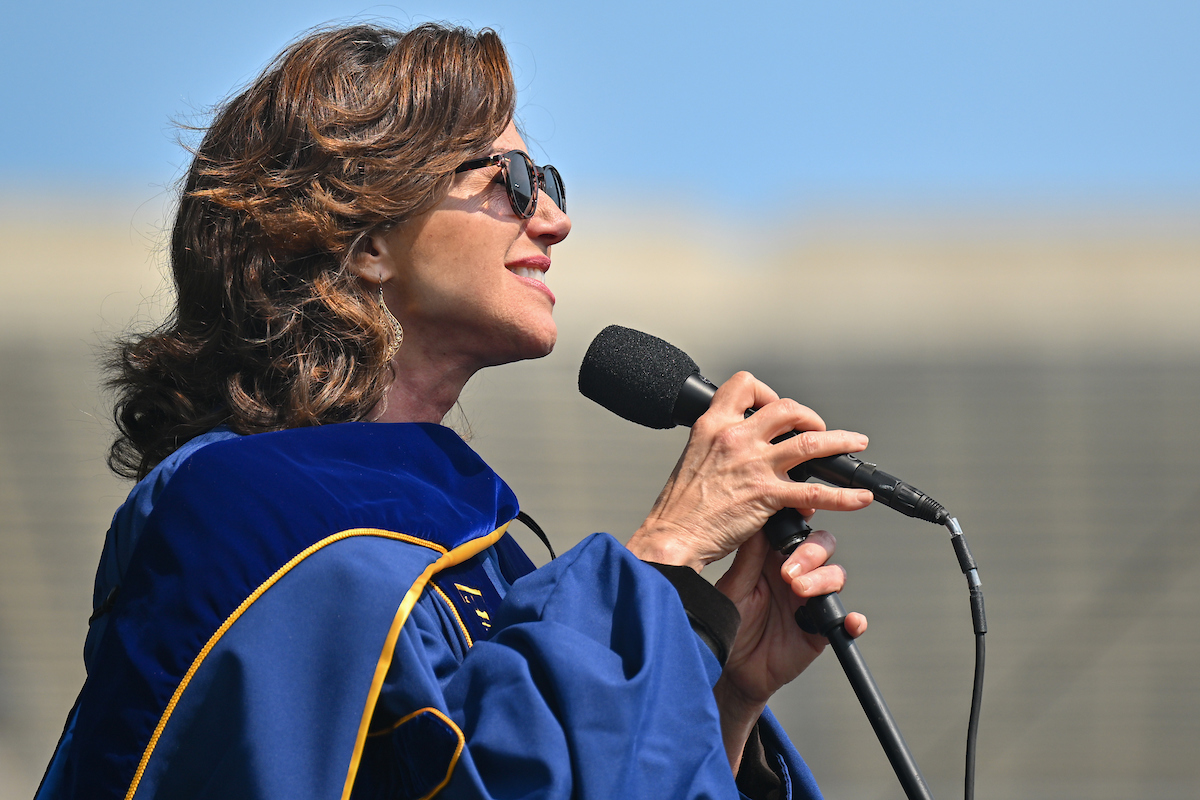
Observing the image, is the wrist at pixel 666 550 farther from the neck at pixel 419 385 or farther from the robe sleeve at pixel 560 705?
the neck at pixel 419 385

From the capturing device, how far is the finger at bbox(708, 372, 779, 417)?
1875 mm

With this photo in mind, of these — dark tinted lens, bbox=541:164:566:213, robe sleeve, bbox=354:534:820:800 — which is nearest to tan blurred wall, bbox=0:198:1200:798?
dark tinted lens, bbox=541:164:566:213

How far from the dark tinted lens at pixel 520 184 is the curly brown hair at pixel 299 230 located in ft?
0.21

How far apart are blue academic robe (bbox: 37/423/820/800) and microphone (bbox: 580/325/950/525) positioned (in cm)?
37

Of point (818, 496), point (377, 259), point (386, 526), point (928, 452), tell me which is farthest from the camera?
point (928, 452)

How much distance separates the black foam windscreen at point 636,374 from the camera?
6.63ft

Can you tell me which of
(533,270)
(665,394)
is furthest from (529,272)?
(665,394)

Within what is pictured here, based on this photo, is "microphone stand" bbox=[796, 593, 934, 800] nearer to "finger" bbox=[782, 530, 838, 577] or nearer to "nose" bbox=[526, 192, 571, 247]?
"finger" bbox=[782, 530, 838, 577]

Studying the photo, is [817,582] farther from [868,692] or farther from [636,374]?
[636,374]

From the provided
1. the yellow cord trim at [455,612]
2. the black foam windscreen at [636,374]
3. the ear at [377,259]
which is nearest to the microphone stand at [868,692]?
the black foam windscreen at [636,374]

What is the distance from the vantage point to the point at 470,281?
6.75 feet

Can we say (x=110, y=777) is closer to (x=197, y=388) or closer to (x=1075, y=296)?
(x=197, y=388)

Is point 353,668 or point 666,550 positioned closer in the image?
point 353,668

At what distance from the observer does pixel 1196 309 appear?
8.17m
